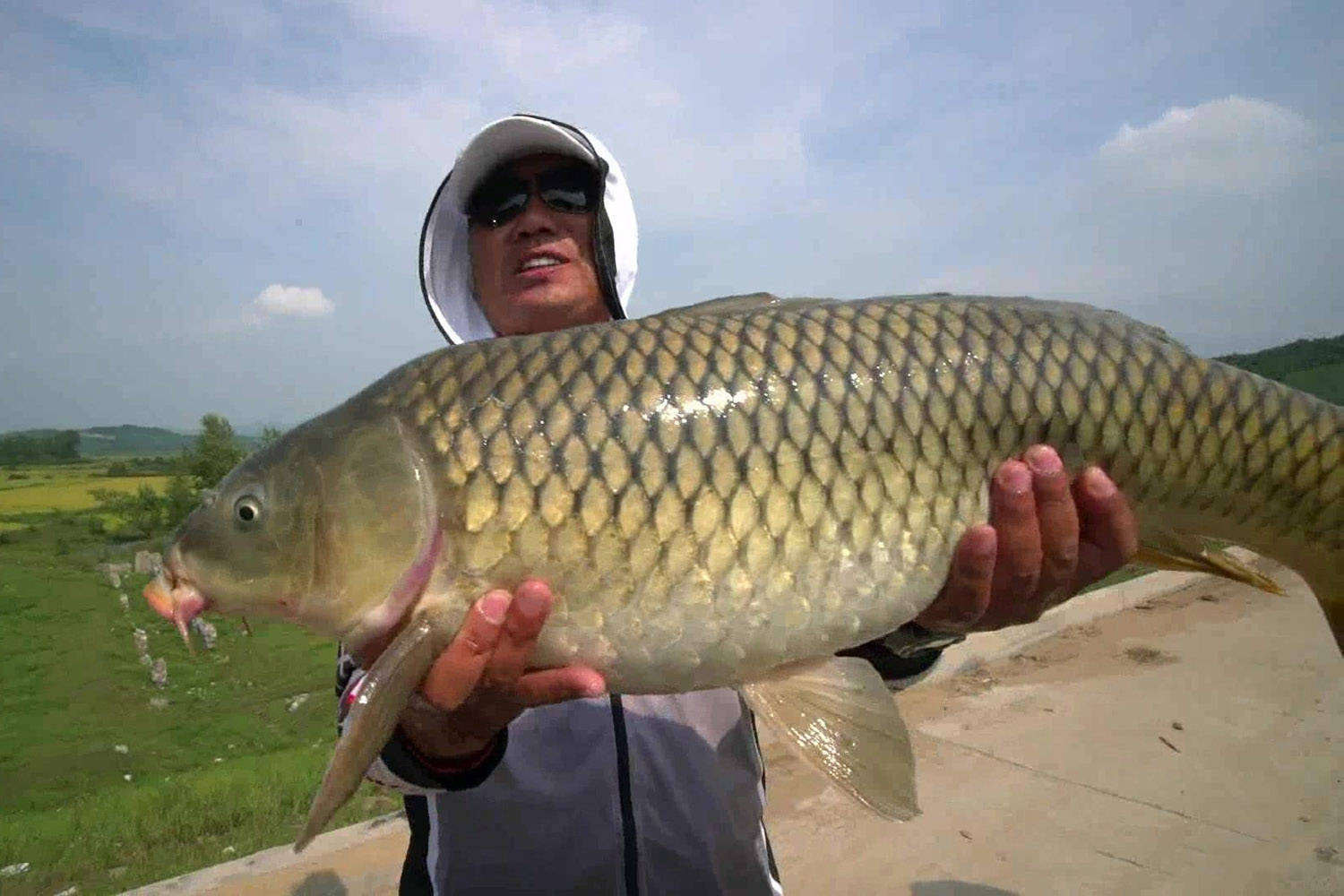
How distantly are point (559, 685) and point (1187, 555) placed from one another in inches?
43.9

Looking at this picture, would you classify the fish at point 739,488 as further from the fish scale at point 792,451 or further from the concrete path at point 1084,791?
the concrete path at point 1084,791

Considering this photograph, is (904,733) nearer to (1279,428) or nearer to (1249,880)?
(1279,428)

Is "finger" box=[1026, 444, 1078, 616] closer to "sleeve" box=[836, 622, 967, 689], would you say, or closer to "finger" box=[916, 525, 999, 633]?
"finger" box=[916, 525, 999, 633]

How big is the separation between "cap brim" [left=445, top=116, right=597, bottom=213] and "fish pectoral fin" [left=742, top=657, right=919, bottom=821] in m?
1.50

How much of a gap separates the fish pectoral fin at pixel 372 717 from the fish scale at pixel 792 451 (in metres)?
0.10

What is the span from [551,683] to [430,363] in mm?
546

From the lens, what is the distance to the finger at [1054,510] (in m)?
1.37

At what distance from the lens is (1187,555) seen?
1509mm

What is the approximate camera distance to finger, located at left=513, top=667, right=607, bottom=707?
126 cm

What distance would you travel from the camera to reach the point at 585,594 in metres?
1.24

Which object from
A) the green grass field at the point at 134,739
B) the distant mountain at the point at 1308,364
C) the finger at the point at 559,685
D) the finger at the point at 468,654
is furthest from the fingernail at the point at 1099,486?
the distant mountain at the point at 1308,364

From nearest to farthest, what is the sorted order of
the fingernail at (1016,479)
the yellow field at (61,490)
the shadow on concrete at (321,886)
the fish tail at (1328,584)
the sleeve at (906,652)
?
1. the fingernail at (1016,479)
2. the fish tail at (1328,584)
3. the sleeve at (906,652)
4. the shadow on concrete at (321,886)
5. the yellow field at (61,490)

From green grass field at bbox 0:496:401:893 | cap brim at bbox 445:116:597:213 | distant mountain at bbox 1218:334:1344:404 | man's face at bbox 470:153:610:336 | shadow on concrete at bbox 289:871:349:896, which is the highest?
cap brim at bbox 445:116:597:213

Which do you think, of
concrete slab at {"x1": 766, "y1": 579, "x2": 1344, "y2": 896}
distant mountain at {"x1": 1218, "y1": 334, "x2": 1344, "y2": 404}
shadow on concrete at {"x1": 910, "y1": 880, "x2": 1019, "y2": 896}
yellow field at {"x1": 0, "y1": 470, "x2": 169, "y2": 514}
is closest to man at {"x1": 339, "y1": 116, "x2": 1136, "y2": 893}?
shadow on concrete at {"x1": 910, "y1": 880, "x2": 1019, "y2": 896}
